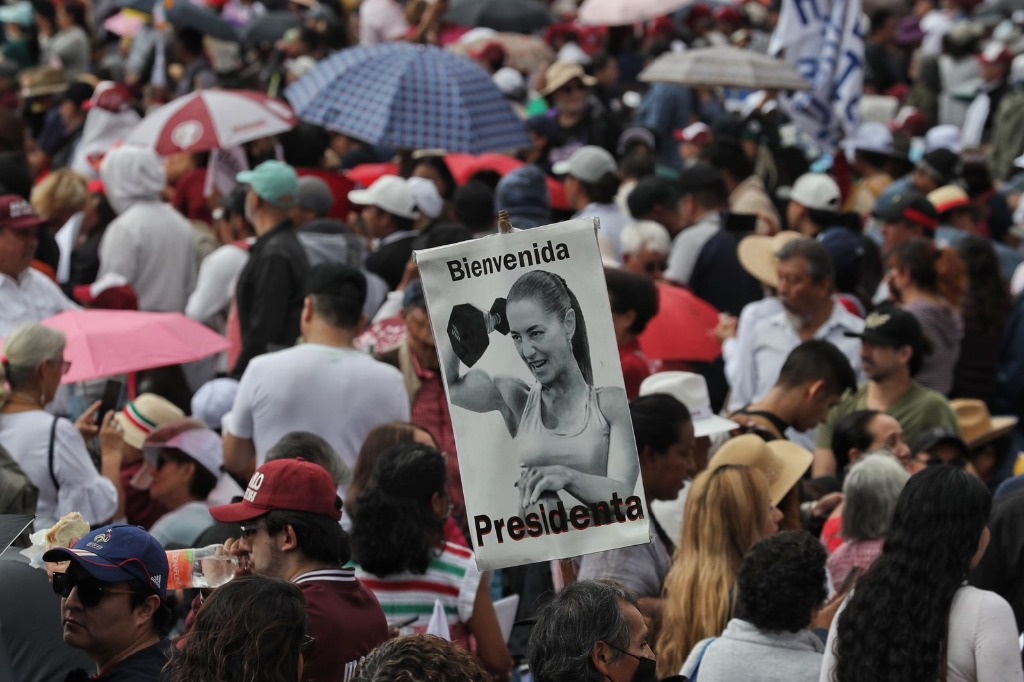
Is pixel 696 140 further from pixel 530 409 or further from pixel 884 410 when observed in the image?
pixel 530 409

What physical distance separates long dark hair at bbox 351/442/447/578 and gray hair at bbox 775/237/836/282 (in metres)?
3.23

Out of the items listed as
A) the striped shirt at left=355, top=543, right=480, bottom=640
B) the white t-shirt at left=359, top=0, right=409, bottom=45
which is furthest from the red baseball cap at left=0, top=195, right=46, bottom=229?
the white t-shirt at left=359, top=0, right=409, bottom=45

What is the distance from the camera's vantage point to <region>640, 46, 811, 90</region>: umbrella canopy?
12.2 metres

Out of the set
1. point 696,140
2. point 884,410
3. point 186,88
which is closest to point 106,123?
point 186,88

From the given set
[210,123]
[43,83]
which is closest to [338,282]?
[210,123]

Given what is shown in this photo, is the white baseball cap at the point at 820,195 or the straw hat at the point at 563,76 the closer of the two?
the white baseball cap at the point at 820,195

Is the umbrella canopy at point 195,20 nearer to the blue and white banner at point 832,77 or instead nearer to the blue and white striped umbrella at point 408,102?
the blue and white striped umbrella at point 408,102

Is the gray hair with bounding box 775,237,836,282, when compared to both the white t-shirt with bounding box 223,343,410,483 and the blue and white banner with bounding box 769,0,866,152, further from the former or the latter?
the blue and white banner with bounding box 769,0,866,152

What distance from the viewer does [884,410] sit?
7.35 metres

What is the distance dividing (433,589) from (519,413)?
0.98 m

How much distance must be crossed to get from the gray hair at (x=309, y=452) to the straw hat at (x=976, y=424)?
11.8 ft

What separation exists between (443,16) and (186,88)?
4493 millimetres

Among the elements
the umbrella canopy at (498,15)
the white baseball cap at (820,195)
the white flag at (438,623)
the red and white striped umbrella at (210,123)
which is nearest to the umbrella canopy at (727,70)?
the white baseball cap at (820,195)

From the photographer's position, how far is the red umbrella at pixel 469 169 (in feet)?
38.2
